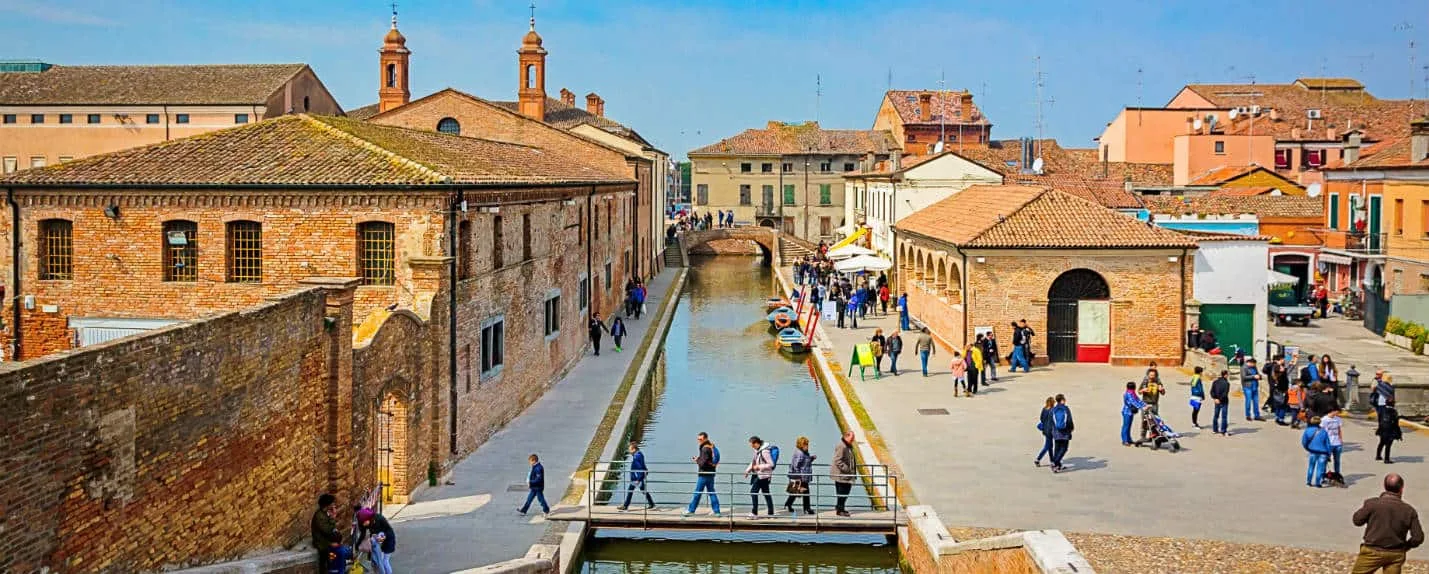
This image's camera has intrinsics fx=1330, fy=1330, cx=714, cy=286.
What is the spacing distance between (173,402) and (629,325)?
30770 millimetres

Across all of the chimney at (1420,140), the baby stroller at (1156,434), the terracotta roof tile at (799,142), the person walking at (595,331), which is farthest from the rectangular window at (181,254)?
the terracotta roof tile at (799,142)

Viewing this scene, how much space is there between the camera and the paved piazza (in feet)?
56.6

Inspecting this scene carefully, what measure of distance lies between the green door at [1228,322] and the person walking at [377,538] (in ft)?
72.3

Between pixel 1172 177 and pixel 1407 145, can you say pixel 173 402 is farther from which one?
pixel 1172 177

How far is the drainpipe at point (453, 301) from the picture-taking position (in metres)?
20.5

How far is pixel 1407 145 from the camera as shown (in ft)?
127

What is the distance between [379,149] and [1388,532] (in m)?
15.9

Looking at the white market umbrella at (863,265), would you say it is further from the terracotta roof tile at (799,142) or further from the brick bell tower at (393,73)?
the terracotta roof tile at (799,142)

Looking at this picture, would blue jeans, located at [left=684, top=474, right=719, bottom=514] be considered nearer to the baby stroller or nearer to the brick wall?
the brick wall

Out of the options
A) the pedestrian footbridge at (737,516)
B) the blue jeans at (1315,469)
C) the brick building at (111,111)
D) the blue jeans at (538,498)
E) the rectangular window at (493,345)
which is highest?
the brick building at (111,111)

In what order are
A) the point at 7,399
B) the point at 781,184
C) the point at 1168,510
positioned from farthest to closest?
the point at 781,184
the point at 1168,510
the point at 7,399

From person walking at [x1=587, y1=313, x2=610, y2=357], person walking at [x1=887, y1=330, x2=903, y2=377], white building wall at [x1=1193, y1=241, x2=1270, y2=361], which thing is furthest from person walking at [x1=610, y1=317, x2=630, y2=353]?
white building wall at [x1=1193, y1=241, x2=1270, y2=361]

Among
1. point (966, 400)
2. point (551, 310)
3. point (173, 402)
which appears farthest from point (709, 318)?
point (173, 402)

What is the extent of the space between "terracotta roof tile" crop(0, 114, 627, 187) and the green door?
16.6 m
